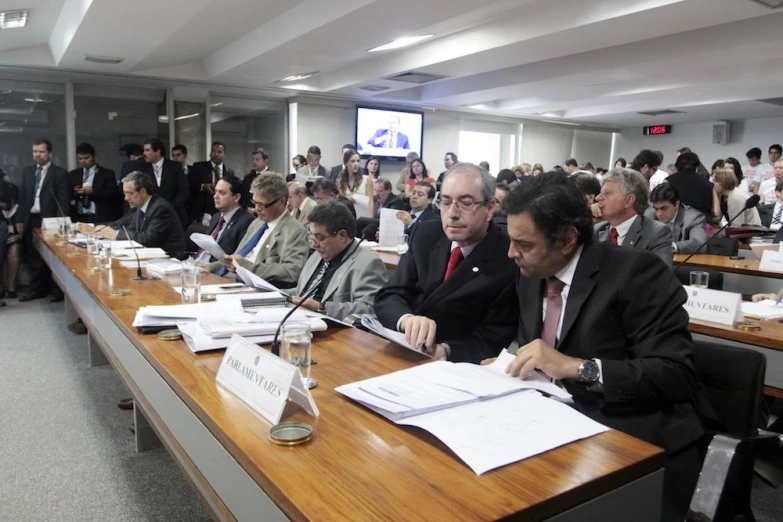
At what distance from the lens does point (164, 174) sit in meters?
6.94

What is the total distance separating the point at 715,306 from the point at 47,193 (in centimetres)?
640

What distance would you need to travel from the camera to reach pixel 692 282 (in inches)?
102

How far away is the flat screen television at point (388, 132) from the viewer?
991 centimetres

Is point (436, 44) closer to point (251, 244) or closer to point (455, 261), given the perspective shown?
point (251, 244)

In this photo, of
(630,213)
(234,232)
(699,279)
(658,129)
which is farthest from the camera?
(658,129)

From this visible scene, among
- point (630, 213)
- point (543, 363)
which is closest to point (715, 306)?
point (630, 213)

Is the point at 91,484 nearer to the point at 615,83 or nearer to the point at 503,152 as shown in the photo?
the point at 615,83

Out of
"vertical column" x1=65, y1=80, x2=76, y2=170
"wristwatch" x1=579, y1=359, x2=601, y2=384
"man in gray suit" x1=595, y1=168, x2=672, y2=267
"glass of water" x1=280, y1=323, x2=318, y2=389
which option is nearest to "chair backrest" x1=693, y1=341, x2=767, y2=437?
"wristwatch" x1=579, y1=359, x2=601, y2=384

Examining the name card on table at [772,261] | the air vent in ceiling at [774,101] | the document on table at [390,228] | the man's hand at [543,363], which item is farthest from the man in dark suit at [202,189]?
the air vent in ceiling at [774,101]

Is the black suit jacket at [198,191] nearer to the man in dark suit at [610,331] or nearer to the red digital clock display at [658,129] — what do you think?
the man in dark suit at [610,331]

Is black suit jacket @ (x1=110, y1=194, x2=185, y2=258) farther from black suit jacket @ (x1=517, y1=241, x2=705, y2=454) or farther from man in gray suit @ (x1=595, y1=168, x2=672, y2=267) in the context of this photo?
black suit jacket @ (x1=517, y1=241, x2=705, y2=454)

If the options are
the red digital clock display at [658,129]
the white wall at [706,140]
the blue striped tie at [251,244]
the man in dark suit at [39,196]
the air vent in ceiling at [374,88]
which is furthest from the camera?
the red digital clock display at [658,129]

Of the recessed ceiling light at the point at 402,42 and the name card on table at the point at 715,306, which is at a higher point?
the recessed ceiling light at the point at 402,42

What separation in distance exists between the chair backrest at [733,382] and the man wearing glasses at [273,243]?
2268 mm
